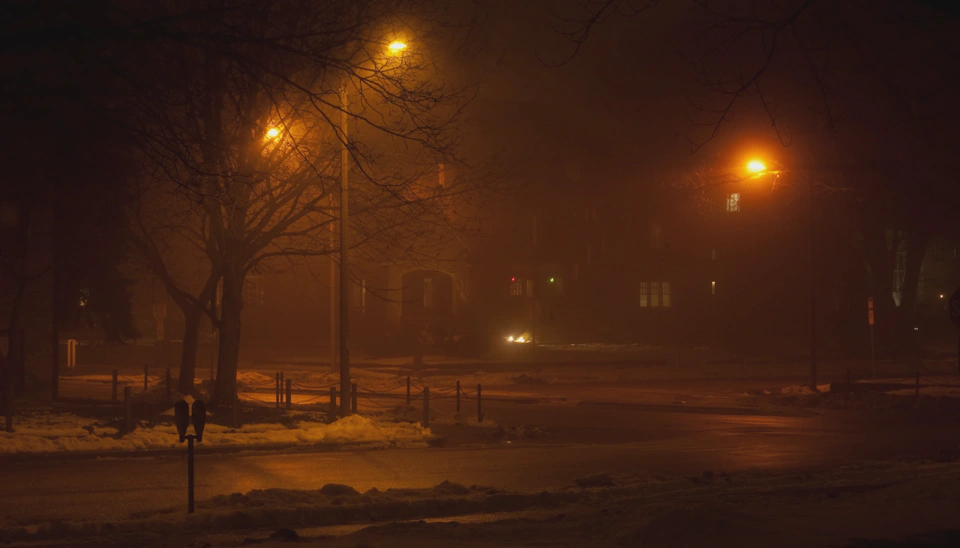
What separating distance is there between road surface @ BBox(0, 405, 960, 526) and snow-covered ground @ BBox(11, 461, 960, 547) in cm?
130

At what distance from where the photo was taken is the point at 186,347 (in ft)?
75.0

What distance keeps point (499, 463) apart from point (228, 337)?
842cm

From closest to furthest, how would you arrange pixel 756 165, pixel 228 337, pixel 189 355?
pixel 228 337
pixel 189 355
pixel 756 165

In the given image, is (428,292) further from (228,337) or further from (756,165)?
(228,337)

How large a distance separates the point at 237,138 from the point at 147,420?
6196 millimetres

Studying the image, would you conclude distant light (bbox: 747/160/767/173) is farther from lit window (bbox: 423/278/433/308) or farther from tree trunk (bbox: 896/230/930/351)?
lit window (bbox: 423/278/433/308)

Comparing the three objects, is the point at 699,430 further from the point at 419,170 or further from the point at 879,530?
the point at 879,530

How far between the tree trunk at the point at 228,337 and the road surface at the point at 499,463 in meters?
5.06

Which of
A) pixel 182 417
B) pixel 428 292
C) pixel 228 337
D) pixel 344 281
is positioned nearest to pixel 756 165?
pixel 344 281

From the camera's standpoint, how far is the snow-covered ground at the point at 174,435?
650 inches

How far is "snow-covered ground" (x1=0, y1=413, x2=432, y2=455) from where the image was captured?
1650 centimetres

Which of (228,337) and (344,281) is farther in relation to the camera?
(228,337)

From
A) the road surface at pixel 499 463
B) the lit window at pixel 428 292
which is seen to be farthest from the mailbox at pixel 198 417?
the lit window at pixel 428 292

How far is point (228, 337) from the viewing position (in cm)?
2141
